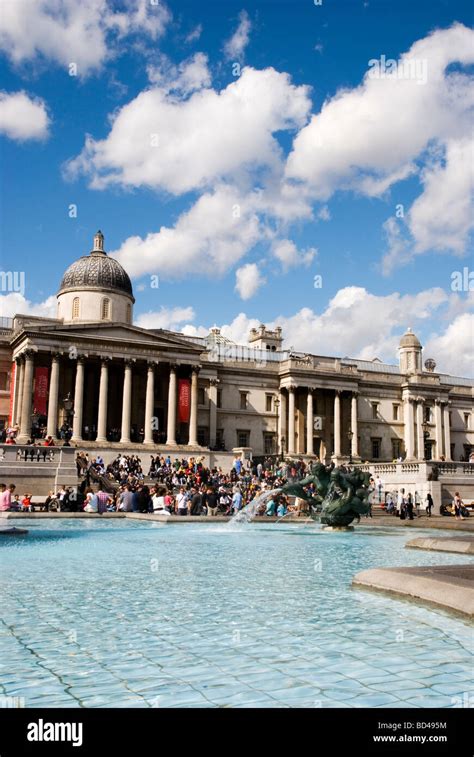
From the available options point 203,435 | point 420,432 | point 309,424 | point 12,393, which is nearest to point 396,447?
point 420,432

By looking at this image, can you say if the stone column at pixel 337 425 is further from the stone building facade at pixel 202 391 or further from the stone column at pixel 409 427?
the stone column at pixel 409 427

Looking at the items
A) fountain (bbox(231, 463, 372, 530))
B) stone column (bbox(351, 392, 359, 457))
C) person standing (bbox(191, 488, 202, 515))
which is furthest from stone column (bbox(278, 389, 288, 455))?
fountain (bbox(231, 463, 372, 530))

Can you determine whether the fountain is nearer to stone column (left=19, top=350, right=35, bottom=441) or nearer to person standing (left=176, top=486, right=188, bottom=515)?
person standing (left=176, top=486, right=188, bottom=515)

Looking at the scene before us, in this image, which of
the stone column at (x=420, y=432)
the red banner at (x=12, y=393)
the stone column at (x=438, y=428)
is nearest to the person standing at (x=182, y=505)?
the red banner at (x=12, y=393)

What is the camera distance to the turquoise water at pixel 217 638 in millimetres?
4906

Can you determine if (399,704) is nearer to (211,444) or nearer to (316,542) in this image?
(316,542)

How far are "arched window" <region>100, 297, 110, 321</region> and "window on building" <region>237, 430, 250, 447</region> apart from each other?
15.9 m

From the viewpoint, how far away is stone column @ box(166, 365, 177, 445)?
52.9 metres

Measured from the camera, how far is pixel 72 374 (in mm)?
54188

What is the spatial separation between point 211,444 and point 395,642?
183ft

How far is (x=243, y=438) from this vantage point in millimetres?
64688

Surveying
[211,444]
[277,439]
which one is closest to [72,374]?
[211,444]

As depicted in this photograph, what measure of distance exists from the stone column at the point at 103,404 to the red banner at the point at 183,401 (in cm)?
595
